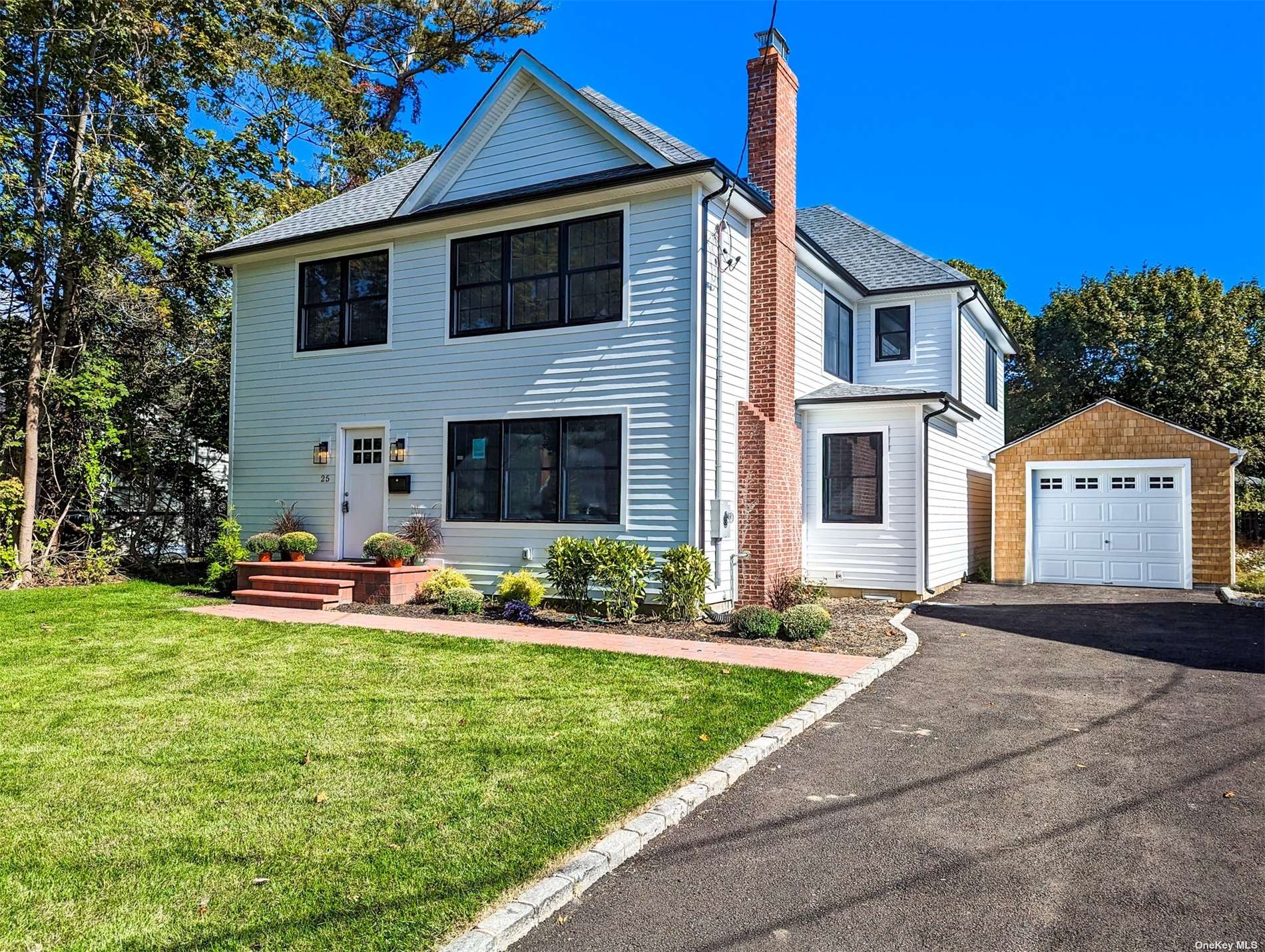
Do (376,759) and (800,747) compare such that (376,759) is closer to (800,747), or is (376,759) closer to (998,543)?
(800,747)

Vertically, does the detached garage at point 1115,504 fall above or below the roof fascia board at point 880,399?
below

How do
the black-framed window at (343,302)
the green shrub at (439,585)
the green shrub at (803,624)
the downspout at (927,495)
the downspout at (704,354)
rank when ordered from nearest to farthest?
1. the green shrub at (803,624)
2. the downspout at (704,354)
3. the green shrub at (439,585)
4. the downspout at (927,495)
5. the black-framed window at (343,302)

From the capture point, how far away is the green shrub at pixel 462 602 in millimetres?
10727

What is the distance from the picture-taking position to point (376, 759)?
489 cm

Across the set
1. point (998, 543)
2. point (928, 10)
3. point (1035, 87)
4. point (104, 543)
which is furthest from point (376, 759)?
point (1035, 87)

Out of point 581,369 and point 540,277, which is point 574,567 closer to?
point 581,369

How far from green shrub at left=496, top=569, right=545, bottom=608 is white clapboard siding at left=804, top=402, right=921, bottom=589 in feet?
15.8

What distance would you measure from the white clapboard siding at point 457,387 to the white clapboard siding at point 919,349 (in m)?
6.71

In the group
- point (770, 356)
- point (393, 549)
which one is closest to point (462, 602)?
point (393, 549)

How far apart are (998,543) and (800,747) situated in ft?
41.4

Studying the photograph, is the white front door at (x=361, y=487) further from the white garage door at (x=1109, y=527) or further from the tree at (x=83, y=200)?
the white garage door at (x=1109, y=527)

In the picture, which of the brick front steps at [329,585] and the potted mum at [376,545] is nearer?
the brick front steps at [329,585]

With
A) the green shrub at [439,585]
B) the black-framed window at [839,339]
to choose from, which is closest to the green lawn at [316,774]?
the green shrub at [439,585]

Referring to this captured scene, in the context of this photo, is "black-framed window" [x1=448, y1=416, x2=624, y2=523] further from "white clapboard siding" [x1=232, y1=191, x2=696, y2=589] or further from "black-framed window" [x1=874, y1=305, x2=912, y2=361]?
"black-framed window" [x1=874, y1=305, x2=912, y2=361]
